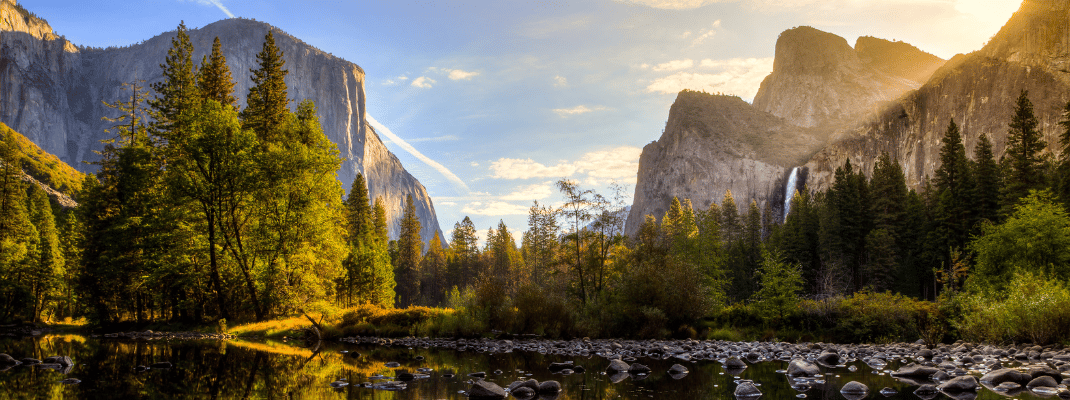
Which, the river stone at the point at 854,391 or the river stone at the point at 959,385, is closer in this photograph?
the river stone at the point at 854,391

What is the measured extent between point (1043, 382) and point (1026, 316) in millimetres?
9660

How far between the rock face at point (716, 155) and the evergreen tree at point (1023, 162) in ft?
322

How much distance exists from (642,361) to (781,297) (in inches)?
472

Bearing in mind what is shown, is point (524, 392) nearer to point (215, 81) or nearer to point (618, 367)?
point (618, 367)

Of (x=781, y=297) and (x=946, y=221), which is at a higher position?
(x=946, y=221)

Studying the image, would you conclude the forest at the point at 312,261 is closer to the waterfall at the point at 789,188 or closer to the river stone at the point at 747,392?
the river stone at the point at 747,392

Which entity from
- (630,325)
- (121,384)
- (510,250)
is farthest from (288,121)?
(510,250)

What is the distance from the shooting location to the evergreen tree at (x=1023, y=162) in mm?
39812

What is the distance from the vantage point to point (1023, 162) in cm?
4106

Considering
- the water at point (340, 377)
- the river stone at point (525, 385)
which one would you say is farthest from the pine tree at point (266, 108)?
the river stone at point (525, 385)

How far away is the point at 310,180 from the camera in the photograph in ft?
87.6

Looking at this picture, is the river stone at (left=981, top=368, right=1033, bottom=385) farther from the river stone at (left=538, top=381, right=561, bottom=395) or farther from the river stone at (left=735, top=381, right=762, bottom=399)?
the river stone at (left=538, top=381, right=561, bottom=395)

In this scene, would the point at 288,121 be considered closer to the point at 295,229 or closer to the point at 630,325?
the point at 295,229

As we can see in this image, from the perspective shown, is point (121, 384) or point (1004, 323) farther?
point (1004, 323)
